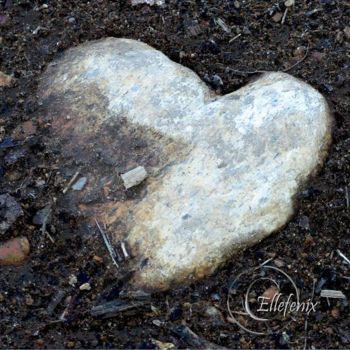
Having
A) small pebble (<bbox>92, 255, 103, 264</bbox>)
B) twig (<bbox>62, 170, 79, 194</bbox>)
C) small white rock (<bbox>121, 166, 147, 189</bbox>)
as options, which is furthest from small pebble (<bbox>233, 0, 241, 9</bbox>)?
small pebble (<bbox>92, 255, 103, 264</bbox>)

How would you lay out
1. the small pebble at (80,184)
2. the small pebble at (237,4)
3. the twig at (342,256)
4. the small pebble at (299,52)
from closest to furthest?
1. the twig at (342,256)
2. the small pebble at (80,184)
3. the small pebble at (299,52)
4. the small pebble at (237,4)

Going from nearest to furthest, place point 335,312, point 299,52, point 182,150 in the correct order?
1. point 335,312
2. point 182,150
3. point 299,52

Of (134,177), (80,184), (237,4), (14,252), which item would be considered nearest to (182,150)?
(134,177)

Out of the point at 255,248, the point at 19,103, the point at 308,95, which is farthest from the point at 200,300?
the point at 19,103

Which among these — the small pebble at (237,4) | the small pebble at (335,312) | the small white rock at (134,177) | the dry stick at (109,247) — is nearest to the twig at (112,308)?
the dry stick at (109,247)

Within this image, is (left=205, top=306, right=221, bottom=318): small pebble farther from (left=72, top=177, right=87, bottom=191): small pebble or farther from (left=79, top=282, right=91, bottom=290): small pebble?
(left=72, top=177, right=87, bottom=191): small pebble

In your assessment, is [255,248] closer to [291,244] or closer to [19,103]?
[291,244]

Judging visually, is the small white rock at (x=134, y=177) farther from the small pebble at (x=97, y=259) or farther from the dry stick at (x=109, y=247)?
the small pebble at (x=97, y=259)

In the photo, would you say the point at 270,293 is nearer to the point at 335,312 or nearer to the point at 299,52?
the point at 335,312
